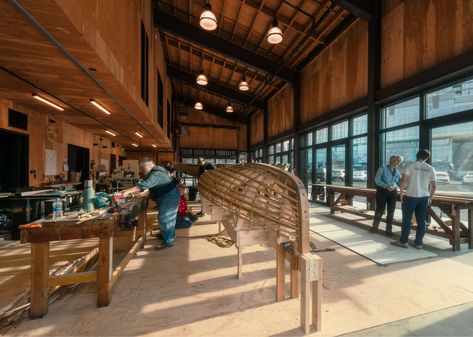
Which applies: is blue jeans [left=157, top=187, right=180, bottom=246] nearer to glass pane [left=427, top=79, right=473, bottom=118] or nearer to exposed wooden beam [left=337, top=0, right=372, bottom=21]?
glass pane [left=427, top=79, right=473, bottom=118]

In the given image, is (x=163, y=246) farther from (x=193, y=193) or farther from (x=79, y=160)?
(x=79, y=160)

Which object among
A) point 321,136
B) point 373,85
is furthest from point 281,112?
point 373,85

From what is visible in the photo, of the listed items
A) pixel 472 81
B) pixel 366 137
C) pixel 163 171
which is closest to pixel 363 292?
pixel 163 171

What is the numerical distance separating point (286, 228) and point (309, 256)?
1.18 ft

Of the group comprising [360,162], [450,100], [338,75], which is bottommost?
[360,162]

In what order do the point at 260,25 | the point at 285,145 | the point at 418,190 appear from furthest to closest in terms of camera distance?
the point at 285,145 < the point at 260,25 < the point at 418,190

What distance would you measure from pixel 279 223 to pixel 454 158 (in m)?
3.95

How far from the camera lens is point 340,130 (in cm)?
650

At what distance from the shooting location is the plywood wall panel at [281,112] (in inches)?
355

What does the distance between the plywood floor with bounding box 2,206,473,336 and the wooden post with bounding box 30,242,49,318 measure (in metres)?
0.08

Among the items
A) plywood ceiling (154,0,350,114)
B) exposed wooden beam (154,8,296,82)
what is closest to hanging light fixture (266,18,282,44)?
plywood ceiling (154,0,350,114)

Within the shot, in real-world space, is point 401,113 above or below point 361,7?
below

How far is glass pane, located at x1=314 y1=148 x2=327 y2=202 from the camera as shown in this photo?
726 cm

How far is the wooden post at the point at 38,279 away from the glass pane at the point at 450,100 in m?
5.75
